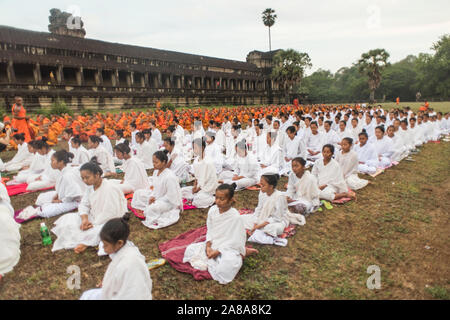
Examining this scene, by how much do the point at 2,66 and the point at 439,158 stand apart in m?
29.4

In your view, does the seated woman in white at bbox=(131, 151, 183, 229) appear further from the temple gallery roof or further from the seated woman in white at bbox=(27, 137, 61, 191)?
the temple gallery roof

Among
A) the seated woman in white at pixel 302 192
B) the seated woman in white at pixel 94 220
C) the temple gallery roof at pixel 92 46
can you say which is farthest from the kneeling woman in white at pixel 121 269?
the temple gallery roof at pixel 92 46

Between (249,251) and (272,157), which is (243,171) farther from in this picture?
(249,251)

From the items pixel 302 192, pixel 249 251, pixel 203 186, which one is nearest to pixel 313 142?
pixel 302 192

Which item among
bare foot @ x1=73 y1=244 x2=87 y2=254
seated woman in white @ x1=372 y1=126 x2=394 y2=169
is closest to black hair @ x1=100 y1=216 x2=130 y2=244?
bare foot @ x1=73 y1=244 x2=87 y2=254

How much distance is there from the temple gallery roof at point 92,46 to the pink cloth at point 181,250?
83.2 ft

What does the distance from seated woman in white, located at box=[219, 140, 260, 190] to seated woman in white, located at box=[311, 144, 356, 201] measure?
1.72 meters

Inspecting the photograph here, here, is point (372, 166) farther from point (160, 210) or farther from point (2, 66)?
point (2, 66)

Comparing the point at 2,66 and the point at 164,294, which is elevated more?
the point at 2,66

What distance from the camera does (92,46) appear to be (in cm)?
2628

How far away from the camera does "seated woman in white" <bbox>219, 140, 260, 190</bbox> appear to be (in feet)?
22.3
